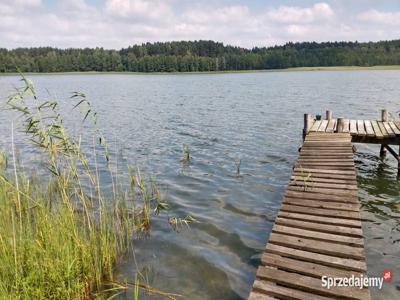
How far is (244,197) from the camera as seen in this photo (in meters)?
10.1

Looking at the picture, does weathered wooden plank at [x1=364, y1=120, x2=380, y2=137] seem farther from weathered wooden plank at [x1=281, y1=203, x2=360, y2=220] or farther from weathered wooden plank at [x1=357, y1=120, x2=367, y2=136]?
weathered wooden plank at [x1=281, y1=203, x2=360, y2=220]

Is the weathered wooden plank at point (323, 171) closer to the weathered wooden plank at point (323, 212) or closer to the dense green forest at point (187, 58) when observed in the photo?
the weathered wooden plank at point (323, 212)

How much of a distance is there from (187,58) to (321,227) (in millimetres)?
133738

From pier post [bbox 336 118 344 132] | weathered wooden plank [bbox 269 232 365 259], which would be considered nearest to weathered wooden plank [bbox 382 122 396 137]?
pier post [bbox 336 118 344 132]

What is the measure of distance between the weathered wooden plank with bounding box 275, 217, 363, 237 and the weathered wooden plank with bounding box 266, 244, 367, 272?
80 cm

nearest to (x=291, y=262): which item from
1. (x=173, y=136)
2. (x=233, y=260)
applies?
(x=233, y=260)

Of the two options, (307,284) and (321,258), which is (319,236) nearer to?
(321,258)

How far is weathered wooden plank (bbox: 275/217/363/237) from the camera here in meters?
5.60

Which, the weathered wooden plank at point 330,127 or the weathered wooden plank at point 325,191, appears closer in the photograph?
the weathered wooden plank at point 325,191

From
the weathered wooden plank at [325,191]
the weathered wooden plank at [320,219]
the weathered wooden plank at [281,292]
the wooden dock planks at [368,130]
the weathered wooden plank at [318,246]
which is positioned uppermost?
the wooden dock planks at [368,130]

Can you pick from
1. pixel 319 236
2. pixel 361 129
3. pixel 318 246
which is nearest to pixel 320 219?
pixel 319 236

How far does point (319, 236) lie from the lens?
18.2 ft

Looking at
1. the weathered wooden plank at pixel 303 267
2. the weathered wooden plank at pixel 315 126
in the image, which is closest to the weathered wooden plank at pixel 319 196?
the weathered wooden plank at pixel 303 267

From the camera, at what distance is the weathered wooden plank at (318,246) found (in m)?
5.00
